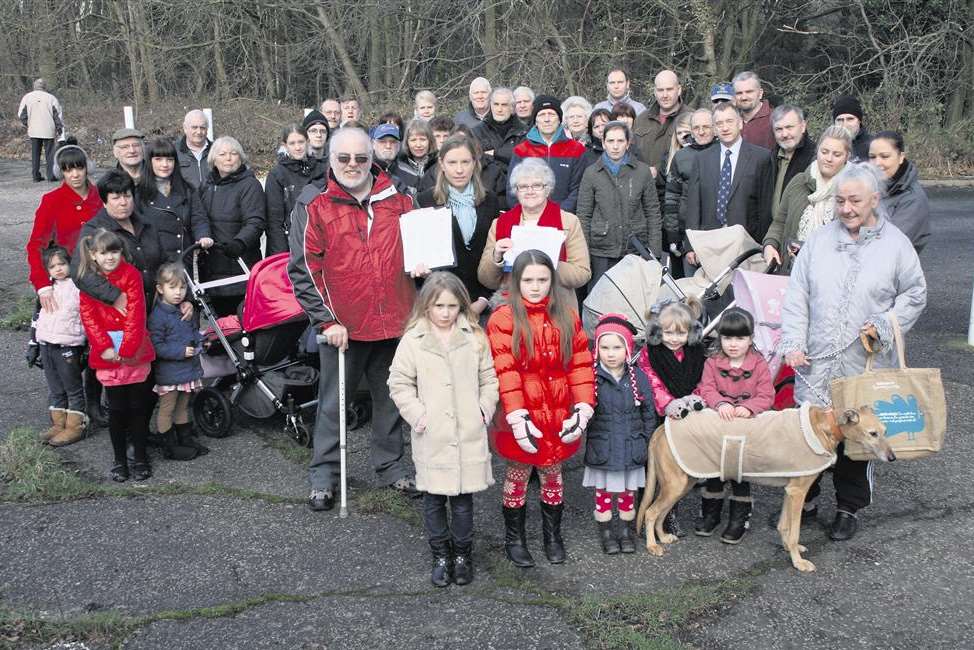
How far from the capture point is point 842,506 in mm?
4727

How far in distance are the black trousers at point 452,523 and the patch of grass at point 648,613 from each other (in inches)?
22.9

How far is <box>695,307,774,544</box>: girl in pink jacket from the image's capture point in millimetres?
4496

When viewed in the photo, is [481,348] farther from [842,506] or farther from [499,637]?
[842,506]

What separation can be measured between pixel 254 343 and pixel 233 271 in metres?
0.97

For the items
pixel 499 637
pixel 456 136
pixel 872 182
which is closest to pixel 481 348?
pixel 499 637

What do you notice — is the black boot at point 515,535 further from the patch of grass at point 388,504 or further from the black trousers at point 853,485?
the black trousers at point 853,485

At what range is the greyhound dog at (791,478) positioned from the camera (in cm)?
414

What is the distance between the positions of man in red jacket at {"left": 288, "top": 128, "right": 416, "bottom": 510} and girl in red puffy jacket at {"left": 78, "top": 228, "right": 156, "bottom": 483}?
120 centimetres

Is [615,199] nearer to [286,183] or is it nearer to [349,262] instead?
[349,262]

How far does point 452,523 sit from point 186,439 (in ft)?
8.22

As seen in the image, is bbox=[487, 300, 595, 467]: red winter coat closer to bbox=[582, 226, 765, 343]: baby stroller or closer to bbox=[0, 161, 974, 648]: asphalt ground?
bbox=[0, 161, 974, 648]: asphalt ground

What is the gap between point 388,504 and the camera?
5.13 m

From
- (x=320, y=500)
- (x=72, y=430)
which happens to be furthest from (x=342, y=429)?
(x=72, y=430)

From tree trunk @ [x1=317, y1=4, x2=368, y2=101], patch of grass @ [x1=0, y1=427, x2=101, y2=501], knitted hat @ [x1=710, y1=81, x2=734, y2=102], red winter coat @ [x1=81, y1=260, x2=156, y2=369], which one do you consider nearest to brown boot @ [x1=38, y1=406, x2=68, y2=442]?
patch of grass @ [x1=0, y1=427, x2=101, y2=501]
